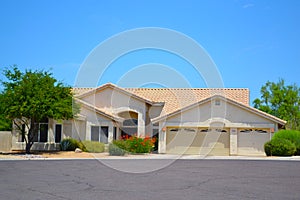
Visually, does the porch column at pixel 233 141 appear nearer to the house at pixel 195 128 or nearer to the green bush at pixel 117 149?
the house at pixel 195 128

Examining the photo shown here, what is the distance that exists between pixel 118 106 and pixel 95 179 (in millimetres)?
24798

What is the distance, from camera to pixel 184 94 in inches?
1656

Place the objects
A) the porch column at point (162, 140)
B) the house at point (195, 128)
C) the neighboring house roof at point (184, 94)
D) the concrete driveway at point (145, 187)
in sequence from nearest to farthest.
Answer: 1. the concrete driveway at point (145, 187)
2. the house at point (195, 128)
3. the porch column at point (162, 140)
4. the neighboring house roof at point (184, 94)

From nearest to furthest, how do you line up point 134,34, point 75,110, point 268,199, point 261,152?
point 268,199, point 134,34, point 75,110, point 261,152

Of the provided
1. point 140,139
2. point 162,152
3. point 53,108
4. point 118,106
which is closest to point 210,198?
point 53,108

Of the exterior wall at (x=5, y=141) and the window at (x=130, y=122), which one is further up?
the window at (x=130, y=122)

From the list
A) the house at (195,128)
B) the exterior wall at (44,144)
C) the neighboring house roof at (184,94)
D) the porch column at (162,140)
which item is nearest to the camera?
the exterior wall at (44,144)

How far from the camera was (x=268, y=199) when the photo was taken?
417 inches

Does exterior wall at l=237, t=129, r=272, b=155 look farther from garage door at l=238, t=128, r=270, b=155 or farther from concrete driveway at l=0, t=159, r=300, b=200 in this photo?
concrete driveway at l=0, t=159, r=300, b=200

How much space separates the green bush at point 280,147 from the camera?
31.8 metres

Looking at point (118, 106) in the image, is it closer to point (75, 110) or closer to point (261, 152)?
point (75, 110)

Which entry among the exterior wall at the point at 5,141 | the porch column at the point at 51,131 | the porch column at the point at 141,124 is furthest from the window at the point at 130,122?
the exterior wall at the point at 5,141

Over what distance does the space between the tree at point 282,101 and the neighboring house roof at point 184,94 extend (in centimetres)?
1595

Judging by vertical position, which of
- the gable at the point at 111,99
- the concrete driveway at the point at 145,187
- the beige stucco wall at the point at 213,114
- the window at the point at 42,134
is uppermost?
the gable at the point at 111,99
